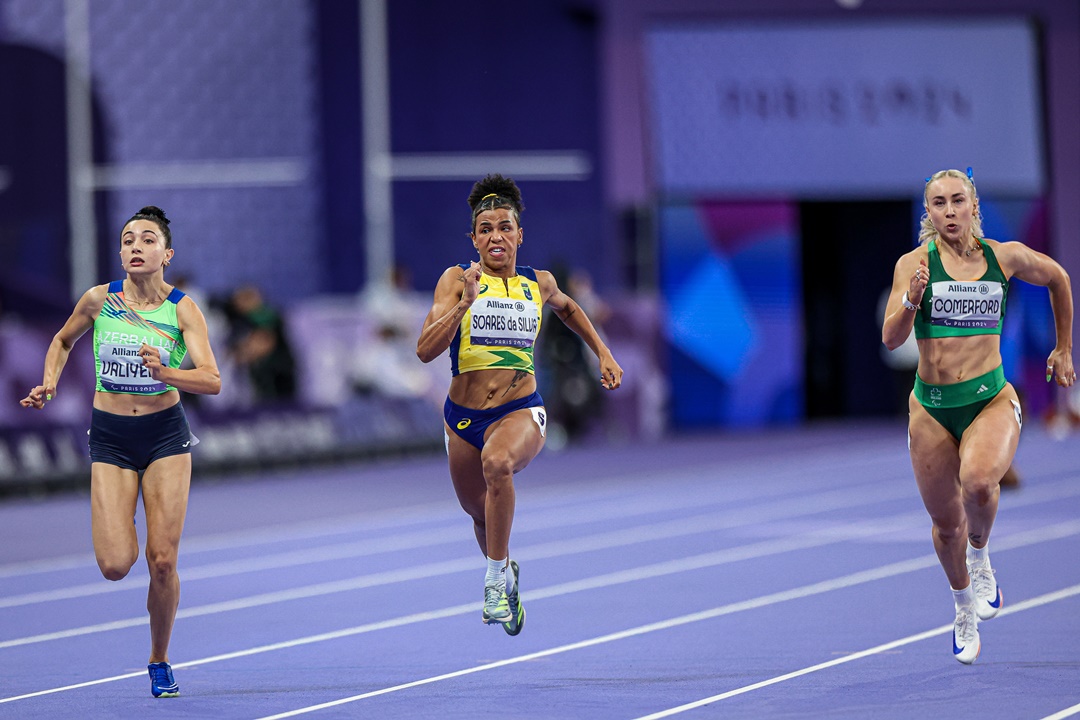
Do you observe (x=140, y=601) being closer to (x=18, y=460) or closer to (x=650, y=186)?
(x=18, y=460)

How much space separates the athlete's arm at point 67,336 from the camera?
707 centimetres

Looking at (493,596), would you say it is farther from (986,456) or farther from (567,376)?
(567,376)

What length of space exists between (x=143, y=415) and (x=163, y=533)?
504 millimetres

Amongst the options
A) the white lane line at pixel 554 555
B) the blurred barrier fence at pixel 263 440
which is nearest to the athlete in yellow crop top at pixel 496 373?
the white lane line at pixel 554 555

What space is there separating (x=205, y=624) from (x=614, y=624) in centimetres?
228

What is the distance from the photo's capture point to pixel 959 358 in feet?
24.2

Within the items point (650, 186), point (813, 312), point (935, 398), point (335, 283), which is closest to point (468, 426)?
point (935, 398)

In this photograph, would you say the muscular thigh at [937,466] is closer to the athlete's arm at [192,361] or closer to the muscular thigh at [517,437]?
the muscular thigh at [517,437]

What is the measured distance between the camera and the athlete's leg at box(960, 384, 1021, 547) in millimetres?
7105

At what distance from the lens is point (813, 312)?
95.0ft

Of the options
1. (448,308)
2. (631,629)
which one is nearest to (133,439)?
(448,308)

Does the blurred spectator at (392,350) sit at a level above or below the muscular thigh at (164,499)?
above

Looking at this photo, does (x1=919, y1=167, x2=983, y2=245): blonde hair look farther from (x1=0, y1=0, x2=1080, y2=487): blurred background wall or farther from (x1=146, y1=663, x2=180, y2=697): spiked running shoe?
(x1=0, y1=0, x2=1080, y2=487): blurred background wall

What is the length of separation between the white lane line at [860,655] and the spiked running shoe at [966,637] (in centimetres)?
49
